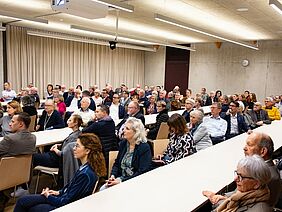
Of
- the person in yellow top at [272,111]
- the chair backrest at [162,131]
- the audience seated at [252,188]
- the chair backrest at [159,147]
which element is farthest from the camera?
the person in yellow top at [272,111]

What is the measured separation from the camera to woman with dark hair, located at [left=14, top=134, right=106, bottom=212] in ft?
8.54

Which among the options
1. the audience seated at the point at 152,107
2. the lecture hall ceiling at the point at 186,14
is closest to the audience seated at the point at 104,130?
the lecture hall ceiling at the point at 186,14

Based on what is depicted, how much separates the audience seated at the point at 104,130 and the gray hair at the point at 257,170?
261 cm

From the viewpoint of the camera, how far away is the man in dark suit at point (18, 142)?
11.9ft

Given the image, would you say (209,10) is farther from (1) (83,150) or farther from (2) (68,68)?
(2) (68,68)

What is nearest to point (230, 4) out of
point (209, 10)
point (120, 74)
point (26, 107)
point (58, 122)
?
point (209, 10)

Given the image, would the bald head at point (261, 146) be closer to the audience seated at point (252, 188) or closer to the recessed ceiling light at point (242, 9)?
the audience seated at point (252, 188)

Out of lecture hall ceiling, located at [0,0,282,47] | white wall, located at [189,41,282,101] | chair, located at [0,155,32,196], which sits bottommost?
chair, located at [0,155,32,196]

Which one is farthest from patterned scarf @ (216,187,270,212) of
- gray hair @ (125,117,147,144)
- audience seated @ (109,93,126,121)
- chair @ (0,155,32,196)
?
audience seated @ (109,93,126,121)

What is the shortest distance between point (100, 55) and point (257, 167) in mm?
12895

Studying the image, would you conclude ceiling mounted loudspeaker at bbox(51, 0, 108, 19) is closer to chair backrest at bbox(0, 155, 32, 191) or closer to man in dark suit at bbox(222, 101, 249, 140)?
chair backrest at bbox(0, 155, 32, 191)

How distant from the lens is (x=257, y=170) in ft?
6.50

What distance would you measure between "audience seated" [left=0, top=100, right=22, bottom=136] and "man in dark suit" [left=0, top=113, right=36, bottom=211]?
3.59ft

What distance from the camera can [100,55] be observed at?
14328 mm
